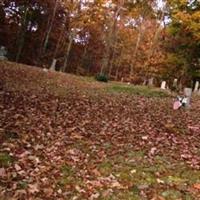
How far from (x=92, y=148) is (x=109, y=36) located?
113 feet

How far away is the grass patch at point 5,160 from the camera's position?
27.2ft

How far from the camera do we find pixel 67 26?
151 ft

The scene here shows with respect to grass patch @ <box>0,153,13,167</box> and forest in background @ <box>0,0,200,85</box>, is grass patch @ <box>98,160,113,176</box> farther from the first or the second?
forest in background @ <box>0,0,200,85</box>

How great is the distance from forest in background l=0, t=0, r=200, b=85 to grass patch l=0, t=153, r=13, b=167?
1856 centimetres

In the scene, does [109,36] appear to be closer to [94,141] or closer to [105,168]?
[94,141]

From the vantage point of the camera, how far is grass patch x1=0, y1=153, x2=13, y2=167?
829 cm

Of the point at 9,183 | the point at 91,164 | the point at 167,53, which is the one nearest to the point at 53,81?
the point at 91,164

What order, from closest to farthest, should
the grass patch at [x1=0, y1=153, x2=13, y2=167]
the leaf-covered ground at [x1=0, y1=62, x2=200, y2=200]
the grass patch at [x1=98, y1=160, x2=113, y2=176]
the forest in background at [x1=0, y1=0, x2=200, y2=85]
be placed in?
the leaf-covered ground at [x1=0, y1=62, x2=200, y2=200]
the grass patch at [x1=0, y1=153, x2=13, y2=167]
the grass patch at [x1=98, y1=160, x2=113, y2=176]
the forest in background at [x1=0, y1=0, x2=200, y2=85]

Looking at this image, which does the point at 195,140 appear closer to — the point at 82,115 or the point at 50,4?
the point at 82,115

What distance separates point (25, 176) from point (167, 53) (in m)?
26.7

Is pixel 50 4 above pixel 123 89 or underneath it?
above

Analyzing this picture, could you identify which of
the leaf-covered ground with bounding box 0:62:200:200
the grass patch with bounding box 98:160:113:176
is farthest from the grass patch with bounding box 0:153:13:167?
the grass patch with bounding box 98:160:113:176

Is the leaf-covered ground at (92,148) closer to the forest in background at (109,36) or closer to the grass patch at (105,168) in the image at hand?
the grass patch at (105,168)

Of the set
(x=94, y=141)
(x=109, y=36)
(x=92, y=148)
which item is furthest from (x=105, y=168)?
(x=109, y=36)
